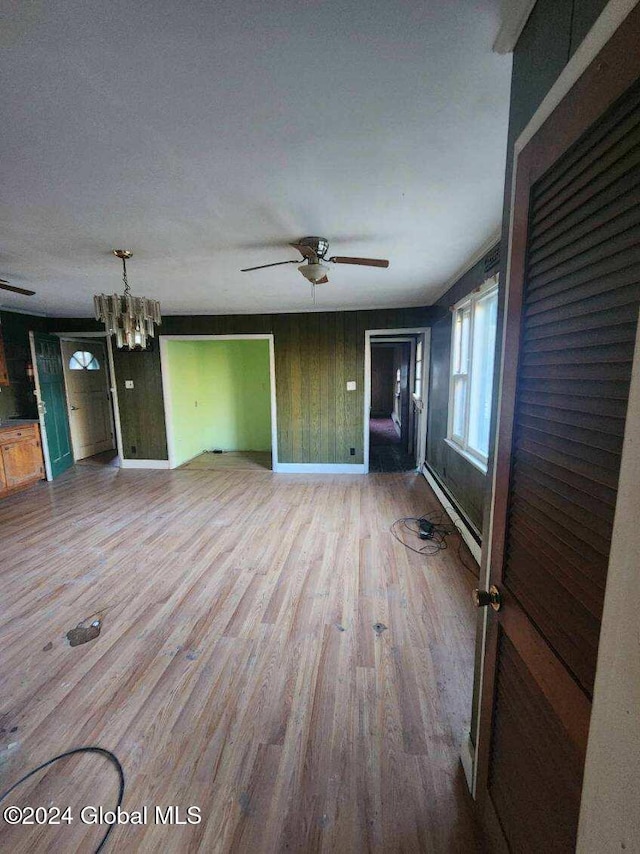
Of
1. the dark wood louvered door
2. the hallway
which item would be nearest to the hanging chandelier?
the dark wood louvered door

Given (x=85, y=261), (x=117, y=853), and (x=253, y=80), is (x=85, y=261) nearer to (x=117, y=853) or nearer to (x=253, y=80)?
(x=253, y=80)

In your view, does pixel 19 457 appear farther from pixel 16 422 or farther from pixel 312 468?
pixel 312 468

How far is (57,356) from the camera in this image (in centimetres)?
536

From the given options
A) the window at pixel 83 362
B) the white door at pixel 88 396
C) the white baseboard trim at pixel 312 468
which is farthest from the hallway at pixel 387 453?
the window at pixel 83 362

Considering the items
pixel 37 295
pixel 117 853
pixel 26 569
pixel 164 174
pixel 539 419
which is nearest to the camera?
pixel 539 419

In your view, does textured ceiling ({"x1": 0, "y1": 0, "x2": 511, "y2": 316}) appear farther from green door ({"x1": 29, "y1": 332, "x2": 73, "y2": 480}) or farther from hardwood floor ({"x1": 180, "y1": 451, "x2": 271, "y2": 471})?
hardwood floor ({"x1": 180, "y1": 451, "x2": 271, "y2": 471})

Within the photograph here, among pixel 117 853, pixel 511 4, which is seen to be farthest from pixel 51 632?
pixel 511 4

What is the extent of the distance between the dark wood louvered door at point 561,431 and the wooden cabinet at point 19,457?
5610 mm

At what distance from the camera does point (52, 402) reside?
5.15 meters

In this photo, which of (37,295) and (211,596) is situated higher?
(37,295)

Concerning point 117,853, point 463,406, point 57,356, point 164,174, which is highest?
point 164,174

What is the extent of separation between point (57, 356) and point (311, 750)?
620cm

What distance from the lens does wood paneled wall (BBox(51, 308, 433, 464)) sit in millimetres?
5117

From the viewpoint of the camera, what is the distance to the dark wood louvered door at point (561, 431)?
586mm
